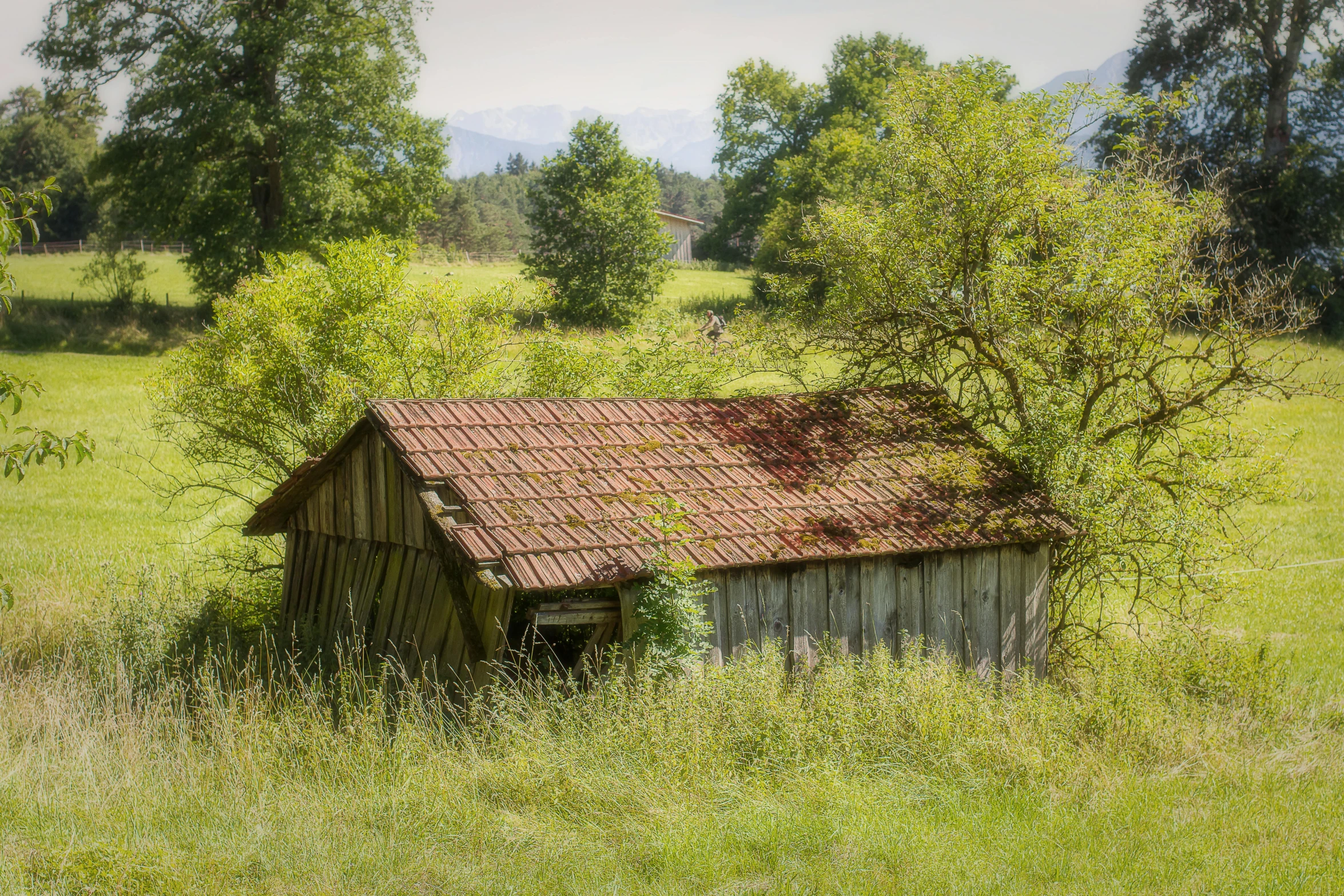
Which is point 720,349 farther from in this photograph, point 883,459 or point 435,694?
point 435,694

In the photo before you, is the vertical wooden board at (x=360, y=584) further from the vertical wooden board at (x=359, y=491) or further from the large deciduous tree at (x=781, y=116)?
the large deciduous tree at (x=781, y=116)

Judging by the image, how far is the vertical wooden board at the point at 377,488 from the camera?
28.9 feet

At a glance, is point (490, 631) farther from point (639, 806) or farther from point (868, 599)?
point (868, 599)

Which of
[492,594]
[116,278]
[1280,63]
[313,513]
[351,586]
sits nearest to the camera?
[492,594]

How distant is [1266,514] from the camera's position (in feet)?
71.7

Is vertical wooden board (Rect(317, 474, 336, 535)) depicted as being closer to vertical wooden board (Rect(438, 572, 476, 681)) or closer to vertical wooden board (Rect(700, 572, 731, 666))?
vertical wooden board (Rect(438, 572, 476, 681))

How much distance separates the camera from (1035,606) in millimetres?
9812

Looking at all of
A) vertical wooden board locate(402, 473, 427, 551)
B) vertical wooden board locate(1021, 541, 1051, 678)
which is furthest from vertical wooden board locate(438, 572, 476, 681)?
vertical wooden board locate(1021, 541, 1051, 678)

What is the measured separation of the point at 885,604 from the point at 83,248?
58.2 metres

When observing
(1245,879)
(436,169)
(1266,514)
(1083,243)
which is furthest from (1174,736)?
(436,169)

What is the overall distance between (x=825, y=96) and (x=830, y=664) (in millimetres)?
52735

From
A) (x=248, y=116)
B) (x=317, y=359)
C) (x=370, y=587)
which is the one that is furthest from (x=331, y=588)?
(x=248, y=116)

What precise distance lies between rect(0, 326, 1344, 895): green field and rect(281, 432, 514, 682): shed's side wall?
1.01 metres

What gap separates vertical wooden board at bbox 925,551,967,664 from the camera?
29.9 ft
